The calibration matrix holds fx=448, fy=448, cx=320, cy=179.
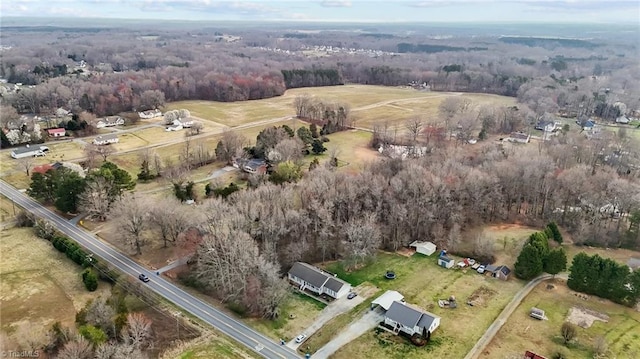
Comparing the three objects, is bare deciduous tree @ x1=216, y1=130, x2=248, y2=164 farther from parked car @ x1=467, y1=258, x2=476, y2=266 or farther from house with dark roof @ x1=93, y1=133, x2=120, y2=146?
parked car @ x1=467, y1=258, x2=476, y2=266

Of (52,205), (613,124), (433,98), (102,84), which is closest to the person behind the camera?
(52,205)

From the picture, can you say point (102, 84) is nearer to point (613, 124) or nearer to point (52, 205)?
point (52, 205)

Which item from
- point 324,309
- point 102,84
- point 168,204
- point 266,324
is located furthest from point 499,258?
point 102,84

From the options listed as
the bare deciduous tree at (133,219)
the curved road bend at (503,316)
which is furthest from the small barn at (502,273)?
the bare deciduous tree at (133,219)

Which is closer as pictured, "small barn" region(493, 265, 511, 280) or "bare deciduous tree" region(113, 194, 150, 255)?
"small barn" region(493, 265, 511, 280)

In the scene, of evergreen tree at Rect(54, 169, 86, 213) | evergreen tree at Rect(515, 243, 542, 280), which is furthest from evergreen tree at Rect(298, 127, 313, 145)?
evergreen tree at Rect(515, 243, 542, 280)

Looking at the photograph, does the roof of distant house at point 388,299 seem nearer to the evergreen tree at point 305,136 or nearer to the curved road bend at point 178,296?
the curved road bend at point 178,296
